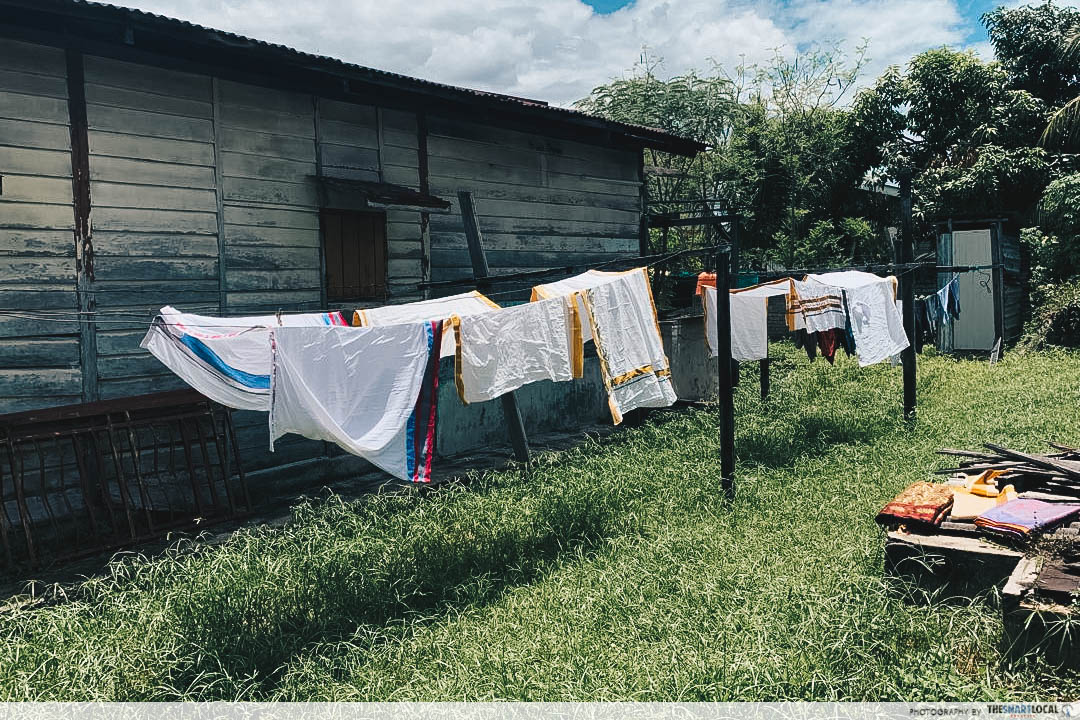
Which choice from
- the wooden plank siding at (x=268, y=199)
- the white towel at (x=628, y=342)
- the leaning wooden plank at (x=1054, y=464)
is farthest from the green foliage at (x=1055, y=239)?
the wooden plank siding at (x=268, y=199)

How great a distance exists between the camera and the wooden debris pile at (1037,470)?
16.7 ft

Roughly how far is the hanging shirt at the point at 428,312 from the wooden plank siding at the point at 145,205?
1808 mm

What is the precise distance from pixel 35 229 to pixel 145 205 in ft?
2.81

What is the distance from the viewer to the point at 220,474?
6.82m

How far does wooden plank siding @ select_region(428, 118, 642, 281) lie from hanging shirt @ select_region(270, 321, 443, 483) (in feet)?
12.4

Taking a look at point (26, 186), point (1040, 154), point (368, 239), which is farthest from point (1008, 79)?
point (26, 186)

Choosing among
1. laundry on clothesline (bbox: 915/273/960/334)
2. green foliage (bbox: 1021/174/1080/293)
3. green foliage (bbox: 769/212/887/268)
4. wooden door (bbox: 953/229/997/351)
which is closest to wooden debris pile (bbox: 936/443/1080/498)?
laundry on clothesline (bbox: 915/273/960/334)

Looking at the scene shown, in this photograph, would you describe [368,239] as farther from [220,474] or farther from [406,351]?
[406,351]

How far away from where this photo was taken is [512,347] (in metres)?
5.73

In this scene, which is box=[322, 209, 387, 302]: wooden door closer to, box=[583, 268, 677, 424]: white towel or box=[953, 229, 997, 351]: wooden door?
box=[583, 268, 677, 424]: white towel

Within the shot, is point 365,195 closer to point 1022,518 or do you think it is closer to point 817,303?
point 817,303

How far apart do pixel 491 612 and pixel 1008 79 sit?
1935 cm

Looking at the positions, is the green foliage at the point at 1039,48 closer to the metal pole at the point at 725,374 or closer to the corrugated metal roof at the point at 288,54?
the corrugated metal roof at the point at 288,54

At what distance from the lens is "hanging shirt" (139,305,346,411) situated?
4.57 metres
